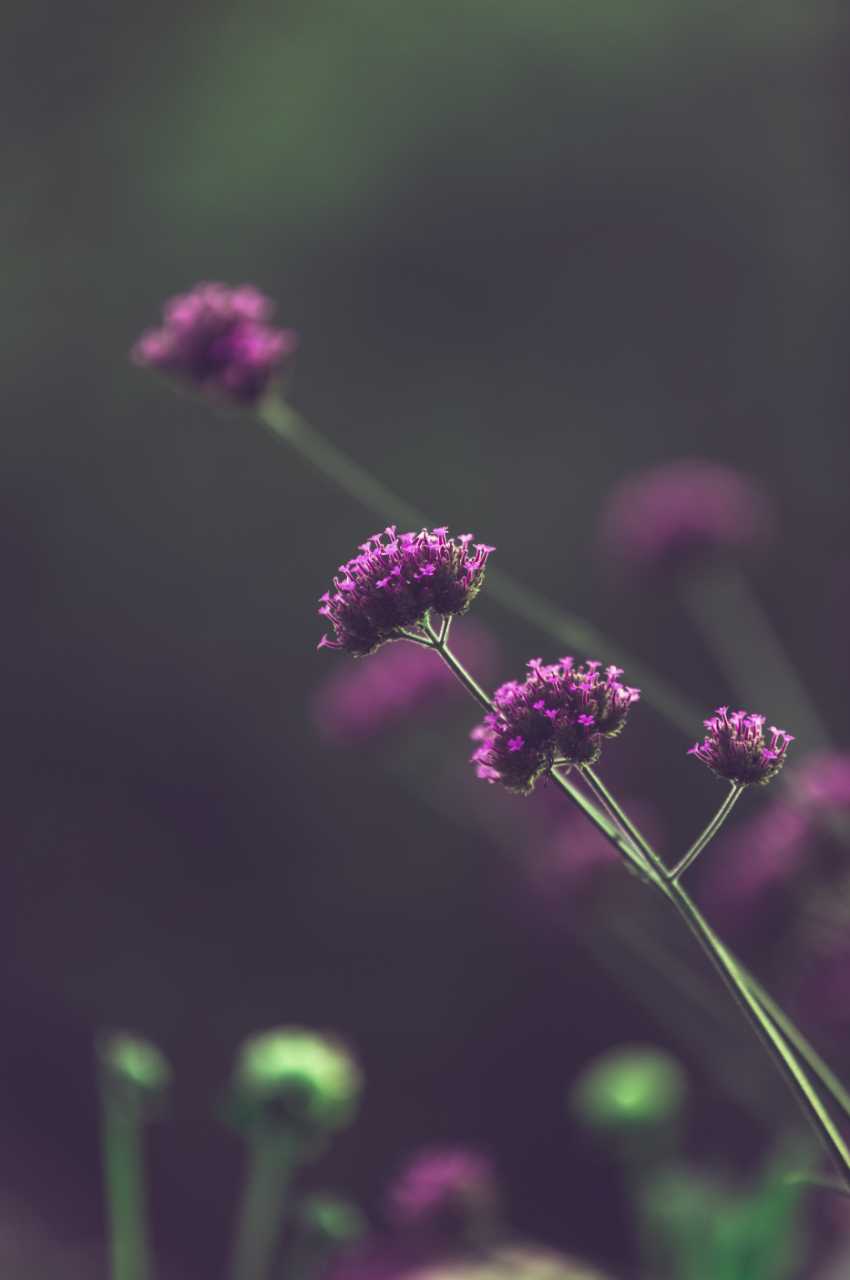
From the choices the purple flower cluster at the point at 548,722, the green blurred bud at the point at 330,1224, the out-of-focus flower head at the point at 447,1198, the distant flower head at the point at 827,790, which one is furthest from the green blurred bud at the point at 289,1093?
the purple flower cluster at the point at 548,722

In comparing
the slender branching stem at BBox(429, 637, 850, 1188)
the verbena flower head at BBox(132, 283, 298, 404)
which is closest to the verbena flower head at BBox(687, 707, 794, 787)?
the slender branching stem at BBox(429, 637, 850, 1188)

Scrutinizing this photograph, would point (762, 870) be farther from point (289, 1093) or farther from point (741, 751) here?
point (741, 751)

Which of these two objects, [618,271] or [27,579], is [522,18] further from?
[27,579]

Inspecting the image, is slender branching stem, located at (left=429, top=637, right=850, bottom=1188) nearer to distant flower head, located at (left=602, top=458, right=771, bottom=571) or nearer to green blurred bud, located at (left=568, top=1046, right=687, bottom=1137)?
green blurred bud, located at (left=568, top=1046, right=687, bottom=1137)

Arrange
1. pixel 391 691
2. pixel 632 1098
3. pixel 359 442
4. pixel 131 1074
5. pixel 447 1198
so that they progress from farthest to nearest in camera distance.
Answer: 1. pixel 359 442
2. pixel 391 691
3. pixel 632 1098
4. pixel 447 1198
5. pixel 131 1074

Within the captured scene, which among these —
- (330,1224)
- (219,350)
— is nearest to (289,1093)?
(330,1224)

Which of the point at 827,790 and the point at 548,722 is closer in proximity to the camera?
the point at 548,722

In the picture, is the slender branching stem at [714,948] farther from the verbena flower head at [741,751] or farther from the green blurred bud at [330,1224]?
the green blurred bud at [330,1224]
